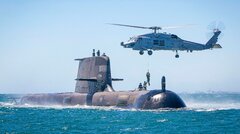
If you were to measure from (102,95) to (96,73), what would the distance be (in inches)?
162

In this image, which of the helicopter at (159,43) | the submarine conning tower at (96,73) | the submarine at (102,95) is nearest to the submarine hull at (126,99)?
the submarine at (102,95)

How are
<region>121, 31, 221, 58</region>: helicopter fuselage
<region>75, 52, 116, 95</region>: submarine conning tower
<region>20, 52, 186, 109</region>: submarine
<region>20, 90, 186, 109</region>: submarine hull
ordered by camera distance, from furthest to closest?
<region>75, 52, 116, 95</region>: submarine conning tower < <region>121, 31, 221, 58</region>: helicopter fuselage < <region>20, 52, 186, 109</region>: submarine < <region>20, 90, 186, 109</region>: submarine hull

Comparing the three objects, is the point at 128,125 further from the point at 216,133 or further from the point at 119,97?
the point at 119,97

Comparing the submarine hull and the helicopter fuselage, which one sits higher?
the helicopter fuselage

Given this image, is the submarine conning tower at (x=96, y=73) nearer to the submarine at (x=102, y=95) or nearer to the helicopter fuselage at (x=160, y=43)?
the submarine at (x=102, y=95)

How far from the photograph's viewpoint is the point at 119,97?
166ft

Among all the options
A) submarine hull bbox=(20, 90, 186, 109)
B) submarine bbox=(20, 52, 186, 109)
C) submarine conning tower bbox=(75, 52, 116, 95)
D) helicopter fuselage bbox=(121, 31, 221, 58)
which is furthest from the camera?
submarine conning tower bbox=(75, 52, 116, 95)

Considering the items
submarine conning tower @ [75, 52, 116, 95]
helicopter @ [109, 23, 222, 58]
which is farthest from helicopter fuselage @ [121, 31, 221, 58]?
submarine conning tower @ [75, 52, 116, 95]

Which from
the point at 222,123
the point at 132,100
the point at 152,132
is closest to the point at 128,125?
the point at 152,132

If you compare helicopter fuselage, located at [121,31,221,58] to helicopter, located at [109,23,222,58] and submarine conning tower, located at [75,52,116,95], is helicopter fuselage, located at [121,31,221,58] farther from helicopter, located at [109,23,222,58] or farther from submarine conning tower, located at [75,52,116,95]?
submarine conning tower, located at [75,52,116,95]

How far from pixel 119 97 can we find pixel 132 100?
3456mm

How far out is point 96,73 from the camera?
57406 mm

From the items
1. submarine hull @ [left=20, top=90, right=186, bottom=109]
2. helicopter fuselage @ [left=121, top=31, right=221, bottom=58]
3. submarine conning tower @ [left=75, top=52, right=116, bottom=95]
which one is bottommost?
submarine hull @ [left=20, top=90, right=186, bottom=109]

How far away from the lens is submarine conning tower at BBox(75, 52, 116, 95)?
56.5 meters
